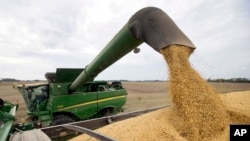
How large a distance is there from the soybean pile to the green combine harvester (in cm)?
34

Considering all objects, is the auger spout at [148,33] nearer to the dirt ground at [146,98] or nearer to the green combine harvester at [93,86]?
the green combine harvester at [93,86]

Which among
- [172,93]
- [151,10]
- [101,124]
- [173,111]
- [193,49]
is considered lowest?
[101,124]

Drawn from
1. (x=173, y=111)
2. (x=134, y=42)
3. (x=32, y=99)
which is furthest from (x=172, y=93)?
(x=32, y=99)

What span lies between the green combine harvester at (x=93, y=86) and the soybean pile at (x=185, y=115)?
340 mm

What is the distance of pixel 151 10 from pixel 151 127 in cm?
160

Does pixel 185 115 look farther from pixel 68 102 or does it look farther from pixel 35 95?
pixel 35 95

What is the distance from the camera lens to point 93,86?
375 inches

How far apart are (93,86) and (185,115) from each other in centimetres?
687

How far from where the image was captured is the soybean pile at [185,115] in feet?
9.12

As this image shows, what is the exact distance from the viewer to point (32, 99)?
8578 millimetres

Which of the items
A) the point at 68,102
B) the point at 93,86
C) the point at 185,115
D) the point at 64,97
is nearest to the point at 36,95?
the point at 64,97

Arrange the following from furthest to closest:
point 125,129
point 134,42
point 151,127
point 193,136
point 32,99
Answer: point 32,99 → point 134,42 → point 125,129 → point 151,127 → point 193,136

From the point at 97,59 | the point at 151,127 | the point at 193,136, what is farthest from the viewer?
the point at 97,59

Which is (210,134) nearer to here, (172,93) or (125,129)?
(172,93)
